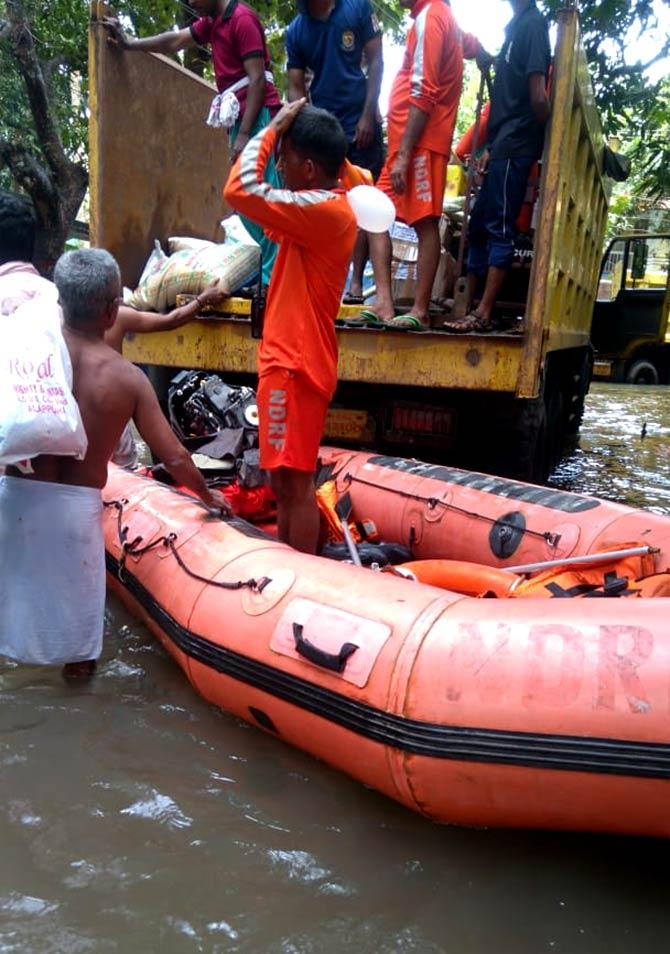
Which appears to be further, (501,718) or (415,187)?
(415,187)

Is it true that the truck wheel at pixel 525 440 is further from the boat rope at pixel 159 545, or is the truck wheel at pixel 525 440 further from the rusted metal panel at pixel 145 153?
the rusted metal panel at pixel 145 153

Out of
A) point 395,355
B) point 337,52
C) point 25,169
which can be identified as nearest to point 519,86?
point 337,52

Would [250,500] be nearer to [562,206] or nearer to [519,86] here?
[562,206]

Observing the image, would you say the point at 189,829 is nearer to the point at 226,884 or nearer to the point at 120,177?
the point at 226,884

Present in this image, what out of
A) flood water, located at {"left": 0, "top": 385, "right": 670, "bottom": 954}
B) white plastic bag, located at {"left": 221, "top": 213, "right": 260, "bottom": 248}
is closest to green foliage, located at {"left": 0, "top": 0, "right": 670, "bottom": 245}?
white plastic bag, located at {"left": 221, "top": 213, "right": 260, "bottom": 248}

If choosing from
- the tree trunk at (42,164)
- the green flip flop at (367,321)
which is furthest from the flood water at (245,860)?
the tree trunk at (42,164)

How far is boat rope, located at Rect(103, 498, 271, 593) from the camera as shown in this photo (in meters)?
2.50

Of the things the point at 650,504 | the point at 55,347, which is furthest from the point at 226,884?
the point at 650,504

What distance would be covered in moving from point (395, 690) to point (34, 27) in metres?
10.0

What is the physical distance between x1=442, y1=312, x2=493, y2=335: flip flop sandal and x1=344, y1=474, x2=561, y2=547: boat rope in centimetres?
81

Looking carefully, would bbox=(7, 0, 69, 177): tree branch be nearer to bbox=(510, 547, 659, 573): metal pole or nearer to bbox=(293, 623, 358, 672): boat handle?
bbox=(510, 547, 659, 573): metal pole

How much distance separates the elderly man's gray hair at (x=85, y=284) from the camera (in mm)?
2473

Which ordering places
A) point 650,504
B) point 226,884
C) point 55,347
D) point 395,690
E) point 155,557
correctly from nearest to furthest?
point 226,884, point 395,690, point 55,347, point 155,557, point 650,504

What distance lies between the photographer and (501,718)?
1.87 meters
